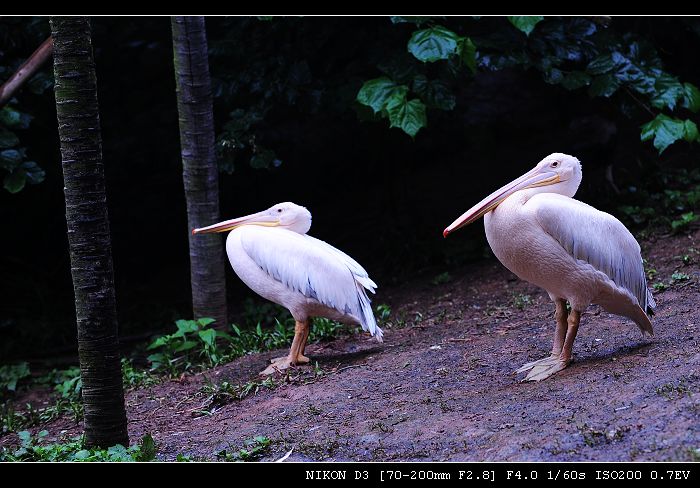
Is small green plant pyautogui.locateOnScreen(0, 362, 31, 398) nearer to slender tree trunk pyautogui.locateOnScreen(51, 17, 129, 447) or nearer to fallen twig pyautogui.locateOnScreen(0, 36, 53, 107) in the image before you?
fallen twig pyautogui.locateOnScreen(0, 36, 53, 107)

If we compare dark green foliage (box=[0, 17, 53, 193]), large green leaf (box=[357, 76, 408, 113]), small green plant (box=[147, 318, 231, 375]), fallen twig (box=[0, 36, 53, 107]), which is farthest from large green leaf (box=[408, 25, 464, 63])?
dark green foliage (box=[0, 17, 53, 193])

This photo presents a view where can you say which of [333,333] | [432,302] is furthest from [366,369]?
[432,302]

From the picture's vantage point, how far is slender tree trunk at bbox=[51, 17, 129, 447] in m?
3.68

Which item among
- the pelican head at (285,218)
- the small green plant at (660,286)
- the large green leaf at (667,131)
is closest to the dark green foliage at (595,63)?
the large green leaf at (667,131)

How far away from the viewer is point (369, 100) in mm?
6297

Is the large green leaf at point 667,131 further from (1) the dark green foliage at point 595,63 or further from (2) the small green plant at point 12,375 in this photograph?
(2) the small green plant at point 12,375

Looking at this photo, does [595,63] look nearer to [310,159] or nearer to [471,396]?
[310,159]

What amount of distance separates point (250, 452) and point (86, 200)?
1392 mm

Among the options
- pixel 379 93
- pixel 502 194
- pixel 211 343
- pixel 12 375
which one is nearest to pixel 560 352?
pixel 502 194

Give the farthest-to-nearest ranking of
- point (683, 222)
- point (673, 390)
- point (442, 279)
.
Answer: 1. point (442, 279)
2. point (683, 222)
3. point (673, 390)

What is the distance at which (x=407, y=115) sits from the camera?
20.3 ft

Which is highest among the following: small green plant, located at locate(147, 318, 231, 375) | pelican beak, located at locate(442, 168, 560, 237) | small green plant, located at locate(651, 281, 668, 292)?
pelican beak, located at locate(442, 168, 560, 237)

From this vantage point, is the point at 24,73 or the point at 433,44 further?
the point at 24,73

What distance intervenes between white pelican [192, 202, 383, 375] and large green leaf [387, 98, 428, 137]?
1.18 metres
